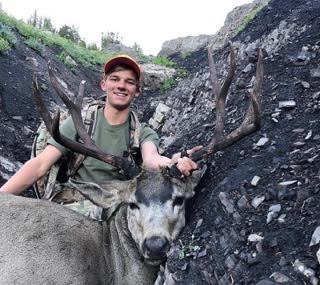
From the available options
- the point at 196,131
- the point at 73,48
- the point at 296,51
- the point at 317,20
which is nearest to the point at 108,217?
the point at 196,131

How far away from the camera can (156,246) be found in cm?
505

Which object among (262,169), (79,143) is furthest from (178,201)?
(79,143)

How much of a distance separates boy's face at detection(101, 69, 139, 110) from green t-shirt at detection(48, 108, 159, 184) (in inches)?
10.9

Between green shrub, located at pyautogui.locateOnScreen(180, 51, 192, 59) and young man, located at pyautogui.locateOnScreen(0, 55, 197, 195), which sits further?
green shrub, located at pyautogui.locateOnScreen(180, 51, 192, 59)

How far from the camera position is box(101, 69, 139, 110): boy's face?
6.70 m

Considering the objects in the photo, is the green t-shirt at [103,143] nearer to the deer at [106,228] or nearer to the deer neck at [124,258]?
the deer at [106,228]

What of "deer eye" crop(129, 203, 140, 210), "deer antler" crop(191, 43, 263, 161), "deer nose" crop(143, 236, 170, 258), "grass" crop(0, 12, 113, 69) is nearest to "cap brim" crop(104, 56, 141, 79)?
"deer antler" crop(191, 43, 263, 161)

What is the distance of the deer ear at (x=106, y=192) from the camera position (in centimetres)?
585

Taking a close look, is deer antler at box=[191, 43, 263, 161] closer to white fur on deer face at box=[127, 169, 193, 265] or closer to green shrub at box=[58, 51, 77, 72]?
white fur on deer face at box=[127, 169, 193, 265]

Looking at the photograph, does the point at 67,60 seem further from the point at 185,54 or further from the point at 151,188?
the point at 151,188

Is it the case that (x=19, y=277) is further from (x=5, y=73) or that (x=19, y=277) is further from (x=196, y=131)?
(x=5, y=73)

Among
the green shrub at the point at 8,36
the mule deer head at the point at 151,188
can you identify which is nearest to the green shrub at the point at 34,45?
the green shrub at the point at 8,36

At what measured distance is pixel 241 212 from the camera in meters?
5.29

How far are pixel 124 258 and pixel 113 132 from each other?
1.76 metres
